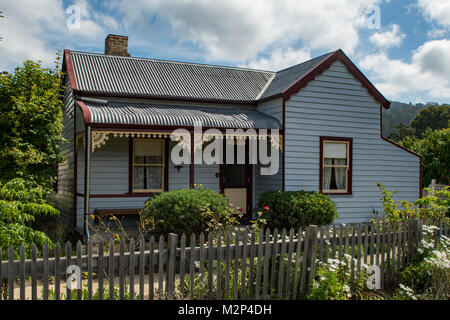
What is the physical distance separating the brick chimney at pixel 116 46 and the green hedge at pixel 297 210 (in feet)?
27.9

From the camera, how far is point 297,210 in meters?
11.5

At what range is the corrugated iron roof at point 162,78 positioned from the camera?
13570 millimetres

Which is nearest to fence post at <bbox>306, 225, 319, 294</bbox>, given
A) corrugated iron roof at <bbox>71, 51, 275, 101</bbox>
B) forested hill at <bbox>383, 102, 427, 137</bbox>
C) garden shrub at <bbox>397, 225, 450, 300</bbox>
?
garden shrub at <bbox>397, 225, 450, 300</bbox>

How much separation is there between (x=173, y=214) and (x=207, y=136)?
3.27 metres

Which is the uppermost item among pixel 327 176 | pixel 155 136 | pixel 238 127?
pixel 238 127

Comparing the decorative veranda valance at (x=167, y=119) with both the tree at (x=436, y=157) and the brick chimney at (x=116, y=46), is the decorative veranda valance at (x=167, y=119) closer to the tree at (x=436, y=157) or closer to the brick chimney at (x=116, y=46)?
the brick chimney at (x=116, y=46)

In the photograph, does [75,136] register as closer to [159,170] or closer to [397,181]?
[159,170]

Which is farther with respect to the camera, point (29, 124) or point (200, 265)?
point (29, 124)

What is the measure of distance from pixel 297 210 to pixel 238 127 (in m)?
2.93

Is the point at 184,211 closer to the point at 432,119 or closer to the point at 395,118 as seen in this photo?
the point at 432,119

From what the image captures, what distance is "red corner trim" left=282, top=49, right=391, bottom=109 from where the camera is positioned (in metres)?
13.0

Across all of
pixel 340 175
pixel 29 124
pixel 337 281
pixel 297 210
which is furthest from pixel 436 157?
pixel 29 124

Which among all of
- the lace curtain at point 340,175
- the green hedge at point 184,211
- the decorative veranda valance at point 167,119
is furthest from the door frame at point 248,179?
the green hedge at point 184,211

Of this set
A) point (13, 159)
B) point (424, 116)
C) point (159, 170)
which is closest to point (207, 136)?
point (159, 170)
